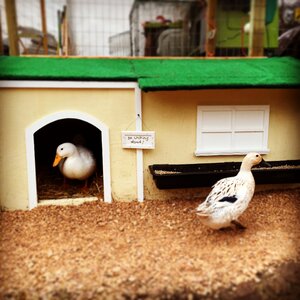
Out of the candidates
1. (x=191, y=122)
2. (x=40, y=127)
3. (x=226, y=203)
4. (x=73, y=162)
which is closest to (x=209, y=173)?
(x=191, y=122)

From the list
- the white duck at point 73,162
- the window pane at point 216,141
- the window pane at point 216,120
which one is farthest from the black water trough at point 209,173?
the white duck at point 73,162

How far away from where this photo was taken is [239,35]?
4.59 meters

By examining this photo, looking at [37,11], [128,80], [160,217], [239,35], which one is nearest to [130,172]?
[160,217]

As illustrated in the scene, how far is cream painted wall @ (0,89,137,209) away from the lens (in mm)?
2648

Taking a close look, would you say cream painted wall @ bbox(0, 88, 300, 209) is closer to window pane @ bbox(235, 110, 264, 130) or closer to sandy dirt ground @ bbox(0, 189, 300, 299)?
window pane @ bbox(235, 110, 264, 130)

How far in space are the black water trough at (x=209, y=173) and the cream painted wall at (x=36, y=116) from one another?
355 millimetres

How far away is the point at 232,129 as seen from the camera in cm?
291

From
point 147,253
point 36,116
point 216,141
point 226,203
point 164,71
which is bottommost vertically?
point 147,253

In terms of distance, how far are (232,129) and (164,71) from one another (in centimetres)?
85

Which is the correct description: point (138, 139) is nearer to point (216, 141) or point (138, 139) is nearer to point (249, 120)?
point (216, 141)

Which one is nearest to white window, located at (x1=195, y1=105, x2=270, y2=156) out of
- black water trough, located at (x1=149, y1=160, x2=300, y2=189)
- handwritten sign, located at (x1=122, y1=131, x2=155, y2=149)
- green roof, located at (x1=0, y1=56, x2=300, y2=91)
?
black water trough, located at (x1=149, y1=160, x2=300, y2=189)

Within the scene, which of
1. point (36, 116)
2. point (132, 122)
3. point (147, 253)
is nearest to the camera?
point (147, 253)

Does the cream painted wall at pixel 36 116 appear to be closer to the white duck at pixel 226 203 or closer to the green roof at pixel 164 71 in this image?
the green roof at pixel 164 71

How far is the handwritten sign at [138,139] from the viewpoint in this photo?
2787 mm
